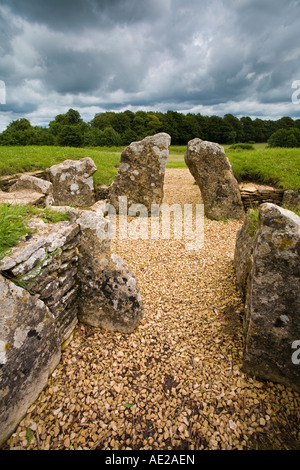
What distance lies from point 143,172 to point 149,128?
48.6 metres

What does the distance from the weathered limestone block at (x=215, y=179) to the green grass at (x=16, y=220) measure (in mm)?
6477

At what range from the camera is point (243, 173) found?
35.3ft

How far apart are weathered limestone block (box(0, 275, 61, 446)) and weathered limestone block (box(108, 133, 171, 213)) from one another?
22.6ft

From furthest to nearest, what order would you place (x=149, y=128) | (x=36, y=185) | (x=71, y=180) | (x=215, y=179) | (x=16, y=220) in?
1. (x=149, y=128)
2. (x=71, y=180)
3. (x=215, y=179)
4. (x=36, y=185)
5. (x=16, y=220)

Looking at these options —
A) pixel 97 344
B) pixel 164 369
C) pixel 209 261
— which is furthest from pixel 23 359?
pixel 209 261

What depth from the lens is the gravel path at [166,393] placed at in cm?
288

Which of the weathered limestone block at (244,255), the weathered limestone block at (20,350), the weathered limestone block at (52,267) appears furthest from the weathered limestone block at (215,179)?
the weathered limestone block at (20,350)

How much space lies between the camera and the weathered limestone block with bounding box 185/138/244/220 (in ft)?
29.0

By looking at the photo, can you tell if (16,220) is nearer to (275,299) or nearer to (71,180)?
(275,299)

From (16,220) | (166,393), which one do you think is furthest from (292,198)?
(16,220)

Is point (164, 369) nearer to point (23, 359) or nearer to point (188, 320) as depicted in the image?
point (188, 320)

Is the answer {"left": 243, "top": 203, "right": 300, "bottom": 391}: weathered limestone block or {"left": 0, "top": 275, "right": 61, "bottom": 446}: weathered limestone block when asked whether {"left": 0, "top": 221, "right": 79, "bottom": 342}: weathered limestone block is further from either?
{"left": 243, "top": 203, "right": 300, "bottom": 391}: weathered limestone block

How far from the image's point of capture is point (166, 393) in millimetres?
3393

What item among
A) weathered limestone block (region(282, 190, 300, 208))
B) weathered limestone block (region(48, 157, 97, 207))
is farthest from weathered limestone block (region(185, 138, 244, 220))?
weathered limestone block (region(48, 157, 97, 207))
